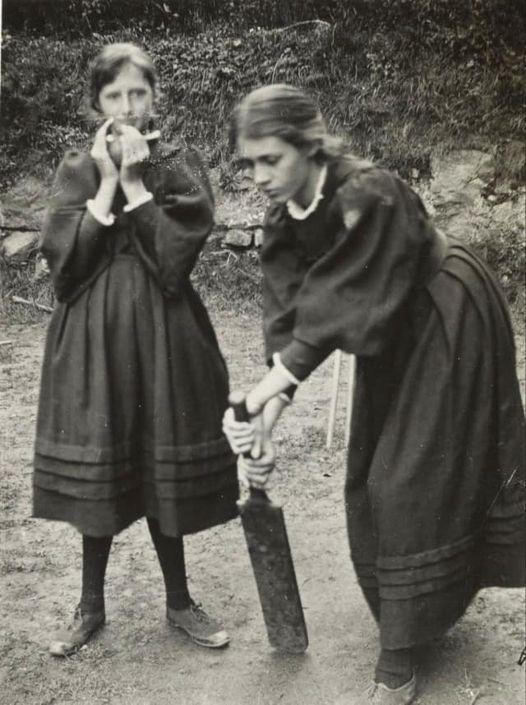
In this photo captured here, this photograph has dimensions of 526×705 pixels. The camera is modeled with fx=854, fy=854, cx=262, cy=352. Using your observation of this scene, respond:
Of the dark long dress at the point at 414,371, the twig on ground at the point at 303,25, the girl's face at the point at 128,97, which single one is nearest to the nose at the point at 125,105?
the girl's face at the point at 128,97

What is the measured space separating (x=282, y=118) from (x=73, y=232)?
70 cm

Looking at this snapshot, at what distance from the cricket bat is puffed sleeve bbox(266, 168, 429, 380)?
300 millimetres

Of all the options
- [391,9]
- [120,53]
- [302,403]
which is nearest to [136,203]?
[120,53]

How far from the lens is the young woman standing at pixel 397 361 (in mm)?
2006

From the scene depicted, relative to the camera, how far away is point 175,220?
7.74 ft

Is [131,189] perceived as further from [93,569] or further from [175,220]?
[93,569]

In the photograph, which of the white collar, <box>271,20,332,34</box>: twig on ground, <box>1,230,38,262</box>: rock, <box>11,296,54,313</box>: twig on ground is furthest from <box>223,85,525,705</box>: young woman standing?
<box>1,230,38,262</box>: rock

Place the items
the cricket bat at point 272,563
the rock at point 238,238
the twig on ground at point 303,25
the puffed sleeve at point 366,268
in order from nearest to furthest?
the puffed sleeve at point 366,268, the cricket bat at point 272,563, the twig on ground at point 303,25, the rock at point 238,238

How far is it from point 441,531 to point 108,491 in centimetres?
91

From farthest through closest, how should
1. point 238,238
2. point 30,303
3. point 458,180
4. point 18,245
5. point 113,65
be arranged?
point 238,238
point 458,180
point 18,245
point 30,303
point 113,65

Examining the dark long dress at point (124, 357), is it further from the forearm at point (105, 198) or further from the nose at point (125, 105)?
the nose at point (125, 105)

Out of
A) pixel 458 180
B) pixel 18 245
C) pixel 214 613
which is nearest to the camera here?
pixel 214 613

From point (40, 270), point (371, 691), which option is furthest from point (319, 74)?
point (371, 691)

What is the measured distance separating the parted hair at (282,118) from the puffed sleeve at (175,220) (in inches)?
14.5
